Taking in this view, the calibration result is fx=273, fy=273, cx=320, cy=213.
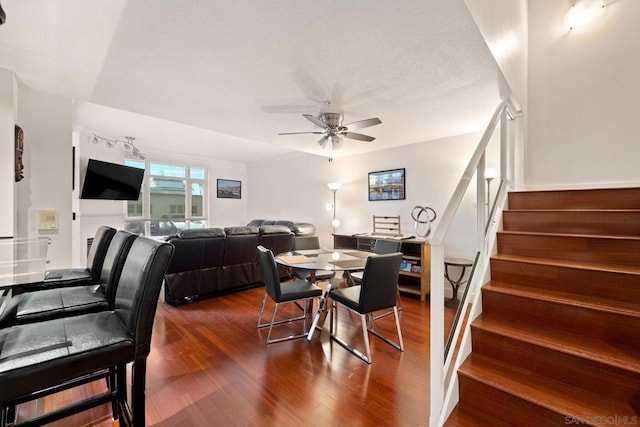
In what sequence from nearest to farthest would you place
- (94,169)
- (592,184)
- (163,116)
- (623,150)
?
(623,150), (592,184), (163,116), (94,169)

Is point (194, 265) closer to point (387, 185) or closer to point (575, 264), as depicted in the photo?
point (387, 185)

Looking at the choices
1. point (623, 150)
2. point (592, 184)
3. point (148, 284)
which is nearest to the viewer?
point (148, 284)

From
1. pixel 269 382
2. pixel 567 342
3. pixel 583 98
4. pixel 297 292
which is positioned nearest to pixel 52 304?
pixel 269 382

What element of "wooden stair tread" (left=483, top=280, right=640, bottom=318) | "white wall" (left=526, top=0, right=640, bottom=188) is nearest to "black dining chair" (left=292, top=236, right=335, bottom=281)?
"wooden stair tread" (left=483, top=280, right=640, bottom=318)

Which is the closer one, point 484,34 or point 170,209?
point 484,34

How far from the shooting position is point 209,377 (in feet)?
6.64

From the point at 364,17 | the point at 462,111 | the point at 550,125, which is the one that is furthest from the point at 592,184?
the point at 364,17

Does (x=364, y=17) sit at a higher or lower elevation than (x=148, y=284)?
higher

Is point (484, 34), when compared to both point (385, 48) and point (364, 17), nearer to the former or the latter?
point (385, 48)

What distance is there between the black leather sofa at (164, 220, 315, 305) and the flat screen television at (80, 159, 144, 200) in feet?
8.41

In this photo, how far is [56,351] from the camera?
1.10m

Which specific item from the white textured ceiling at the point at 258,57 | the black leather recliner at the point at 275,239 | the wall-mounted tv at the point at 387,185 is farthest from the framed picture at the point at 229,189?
the wall-mounted tv at the point at 387,185

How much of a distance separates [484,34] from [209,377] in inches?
118

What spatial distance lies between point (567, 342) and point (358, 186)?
4.10 meters
